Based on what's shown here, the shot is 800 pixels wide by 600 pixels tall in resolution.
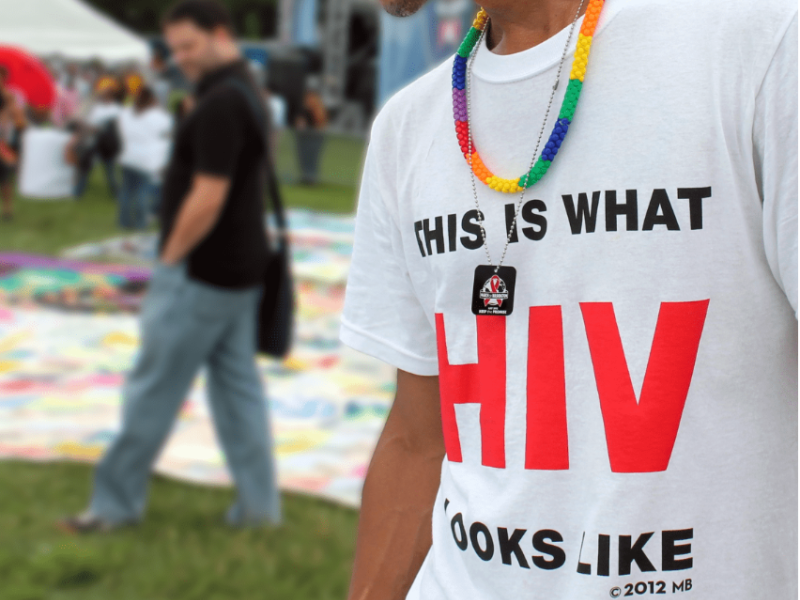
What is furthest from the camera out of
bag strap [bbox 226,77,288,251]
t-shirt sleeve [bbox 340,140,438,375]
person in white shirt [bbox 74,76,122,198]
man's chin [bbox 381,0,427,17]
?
person in white shirt [bbox 74,76,122,198]

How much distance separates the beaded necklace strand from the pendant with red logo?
10 cm

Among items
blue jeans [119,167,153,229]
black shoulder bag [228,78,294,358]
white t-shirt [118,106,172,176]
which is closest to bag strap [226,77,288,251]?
black shoulder bag [228,78,294,358]

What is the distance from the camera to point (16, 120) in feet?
42.2

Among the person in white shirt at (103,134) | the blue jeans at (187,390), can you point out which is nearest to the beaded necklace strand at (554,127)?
the blue jeans at (187,390)

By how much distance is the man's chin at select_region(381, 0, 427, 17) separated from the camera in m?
1.30

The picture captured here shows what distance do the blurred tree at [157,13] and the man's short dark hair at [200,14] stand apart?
5068cm

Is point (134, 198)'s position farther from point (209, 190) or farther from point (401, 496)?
point (401, 496)

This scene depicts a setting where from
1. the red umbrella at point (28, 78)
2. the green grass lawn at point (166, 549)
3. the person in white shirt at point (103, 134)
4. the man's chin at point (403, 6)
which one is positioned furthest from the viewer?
the red umbrella at point (28, 78)

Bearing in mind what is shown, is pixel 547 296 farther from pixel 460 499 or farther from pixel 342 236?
pixel 342 236

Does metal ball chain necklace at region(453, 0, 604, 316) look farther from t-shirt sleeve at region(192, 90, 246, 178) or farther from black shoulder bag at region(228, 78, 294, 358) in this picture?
black shoulder bag at region(228, 78, 294, 358)

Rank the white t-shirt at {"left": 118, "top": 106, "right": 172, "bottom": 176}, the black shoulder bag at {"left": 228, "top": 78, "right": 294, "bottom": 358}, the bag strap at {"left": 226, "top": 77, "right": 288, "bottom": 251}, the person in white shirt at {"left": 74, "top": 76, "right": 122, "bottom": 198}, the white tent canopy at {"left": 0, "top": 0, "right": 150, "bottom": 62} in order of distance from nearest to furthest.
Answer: the bag strap at {"left": 226, "top": 77, "right": 288, "bottom": 251} → the black shoulder bag at {"left": 228, "top": 78, "right": 294, "bottom": 358} → the white t-shirt at {"left": 118, "top": 106, "right": 172, "bottom": 176} → the person in white shirt at {"left": 74, "top": 76, "right": 122, "bottom": 198} → the white tent canopy at {"left": 0, "top": 0, "right": 150, "bottom": 62}

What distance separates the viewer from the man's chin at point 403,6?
1.30 meters

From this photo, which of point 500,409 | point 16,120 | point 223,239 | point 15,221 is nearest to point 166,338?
point 223,239

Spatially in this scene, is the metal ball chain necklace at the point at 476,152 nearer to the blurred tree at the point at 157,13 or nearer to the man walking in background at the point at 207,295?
the man walking in background at the point at 207,295
